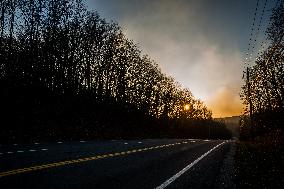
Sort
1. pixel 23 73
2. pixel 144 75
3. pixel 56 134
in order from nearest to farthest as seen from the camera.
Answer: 1. pixel 56 134
2. pixel 23 73
3. pixel 144 75

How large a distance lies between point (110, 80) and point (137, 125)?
1110cm

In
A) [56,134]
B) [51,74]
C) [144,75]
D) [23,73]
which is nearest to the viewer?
[56,134]

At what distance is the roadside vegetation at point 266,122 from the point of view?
11.8 metres

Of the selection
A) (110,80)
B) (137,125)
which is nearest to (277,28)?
(110,80)

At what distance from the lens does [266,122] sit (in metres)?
48.1

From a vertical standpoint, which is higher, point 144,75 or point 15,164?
point 144,75

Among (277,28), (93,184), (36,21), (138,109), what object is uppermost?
(36,21)

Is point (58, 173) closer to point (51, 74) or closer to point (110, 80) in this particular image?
point (51, 74)

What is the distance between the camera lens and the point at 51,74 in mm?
41219

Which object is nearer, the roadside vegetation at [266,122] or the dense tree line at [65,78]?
the roadside vegetation at [266,122]

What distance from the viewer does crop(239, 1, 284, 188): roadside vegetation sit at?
1183 cm

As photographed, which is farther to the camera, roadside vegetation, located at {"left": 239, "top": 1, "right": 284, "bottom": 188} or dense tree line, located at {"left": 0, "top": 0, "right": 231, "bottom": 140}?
dense tree line, located at {"left": 0, "top": 0, "right": 231, "bottom": 140}

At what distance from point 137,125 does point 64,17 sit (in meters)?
26.9

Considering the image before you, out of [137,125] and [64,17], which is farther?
[137,125]
